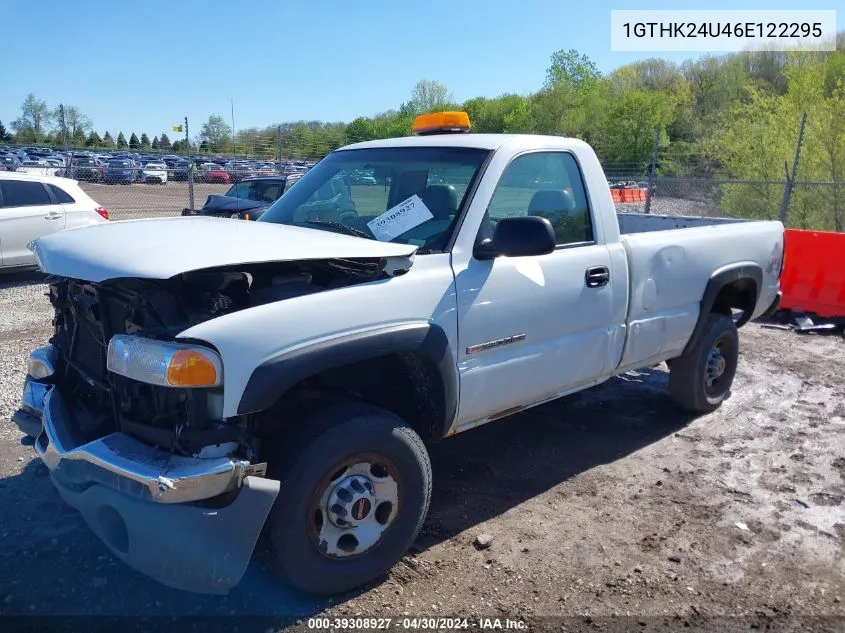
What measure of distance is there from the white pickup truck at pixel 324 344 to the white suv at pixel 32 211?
23.4 feet

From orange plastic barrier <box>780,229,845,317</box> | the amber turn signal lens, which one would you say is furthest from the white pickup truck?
orange plastic barrier <box>780,229,845,317</box>

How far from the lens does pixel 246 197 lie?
14.0 meters

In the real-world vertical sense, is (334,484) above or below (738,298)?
below

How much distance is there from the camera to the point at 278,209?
4348mm

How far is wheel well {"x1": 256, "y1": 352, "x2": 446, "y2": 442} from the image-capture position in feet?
10.4

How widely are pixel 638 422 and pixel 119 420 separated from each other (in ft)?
12.8

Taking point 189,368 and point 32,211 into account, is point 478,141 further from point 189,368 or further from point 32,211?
point 32,211

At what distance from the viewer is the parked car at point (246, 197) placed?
12680 mm

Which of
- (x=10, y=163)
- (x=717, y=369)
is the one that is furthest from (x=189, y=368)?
(x=10, y=163)

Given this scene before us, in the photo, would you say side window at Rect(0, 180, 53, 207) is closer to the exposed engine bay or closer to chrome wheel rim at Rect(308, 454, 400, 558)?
the exposed engine bay

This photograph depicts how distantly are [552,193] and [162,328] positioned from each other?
2.47 metres

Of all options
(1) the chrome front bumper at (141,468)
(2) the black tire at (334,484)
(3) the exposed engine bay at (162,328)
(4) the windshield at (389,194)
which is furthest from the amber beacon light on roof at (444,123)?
(1) the chrome front bumper at (141,468)

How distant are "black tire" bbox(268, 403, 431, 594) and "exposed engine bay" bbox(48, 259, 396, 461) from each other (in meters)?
0.23

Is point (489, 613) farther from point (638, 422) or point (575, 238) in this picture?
point (638, 422)
